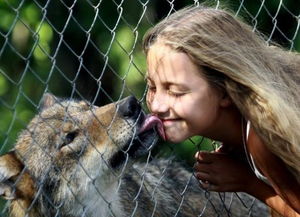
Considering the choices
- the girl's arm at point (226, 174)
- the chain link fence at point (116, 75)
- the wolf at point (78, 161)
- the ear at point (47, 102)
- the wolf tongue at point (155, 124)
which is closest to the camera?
the wolf tongue at point (155, 124)

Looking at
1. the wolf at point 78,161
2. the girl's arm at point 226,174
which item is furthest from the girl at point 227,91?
the wolf at point 78,161

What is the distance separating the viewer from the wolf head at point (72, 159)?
5.01m

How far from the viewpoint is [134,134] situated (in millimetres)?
4992

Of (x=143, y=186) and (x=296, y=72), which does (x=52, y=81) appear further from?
(x=296, y=72)

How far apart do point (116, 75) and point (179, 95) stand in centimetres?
186

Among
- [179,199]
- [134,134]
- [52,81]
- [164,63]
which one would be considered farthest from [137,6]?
[164,63]

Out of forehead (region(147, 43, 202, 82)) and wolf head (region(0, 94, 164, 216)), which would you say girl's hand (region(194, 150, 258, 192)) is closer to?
wolf head (region(0, 94, 164, 216))

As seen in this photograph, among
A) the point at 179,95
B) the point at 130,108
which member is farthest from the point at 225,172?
the point at 179,95

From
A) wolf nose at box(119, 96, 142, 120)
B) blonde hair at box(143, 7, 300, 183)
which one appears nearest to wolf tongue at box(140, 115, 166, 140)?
wolf nose at box(119, 96, 142, 120)

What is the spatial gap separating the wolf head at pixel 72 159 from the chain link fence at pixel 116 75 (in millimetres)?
24

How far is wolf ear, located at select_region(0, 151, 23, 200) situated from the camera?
4980 mm

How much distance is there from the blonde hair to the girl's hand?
0.53 metres

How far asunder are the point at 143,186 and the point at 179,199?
37cm

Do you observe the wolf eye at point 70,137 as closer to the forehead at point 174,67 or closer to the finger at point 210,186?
the finger at point 210,186
